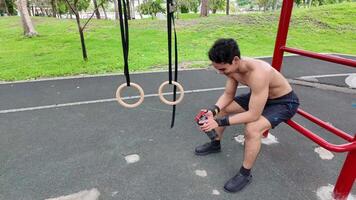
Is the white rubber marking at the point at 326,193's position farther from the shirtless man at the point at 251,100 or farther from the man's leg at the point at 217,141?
the man's leg at the point at 217,141

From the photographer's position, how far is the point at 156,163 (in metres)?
2.31

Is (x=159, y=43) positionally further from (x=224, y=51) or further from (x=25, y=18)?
(x=224, y=51)

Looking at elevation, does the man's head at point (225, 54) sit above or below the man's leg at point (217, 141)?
above

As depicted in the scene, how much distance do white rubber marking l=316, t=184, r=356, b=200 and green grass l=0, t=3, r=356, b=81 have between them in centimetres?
381

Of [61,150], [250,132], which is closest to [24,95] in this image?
[61,150]

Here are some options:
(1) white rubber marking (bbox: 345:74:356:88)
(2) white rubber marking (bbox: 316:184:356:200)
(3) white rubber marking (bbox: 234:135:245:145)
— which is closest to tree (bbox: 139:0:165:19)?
(1) white rubber marking (bbox: 345:74:356:88)

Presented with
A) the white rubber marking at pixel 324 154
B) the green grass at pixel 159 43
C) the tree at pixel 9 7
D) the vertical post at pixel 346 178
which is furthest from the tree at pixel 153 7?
the vertical post at pixel 346 178

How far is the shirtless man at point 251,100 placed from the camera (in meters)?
1.79

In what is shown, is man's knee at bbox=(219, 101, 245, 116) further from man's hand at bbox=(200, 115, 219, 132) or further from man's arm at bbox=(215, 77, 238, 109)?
man's hand at bbox=(200, 115, 219, 132)

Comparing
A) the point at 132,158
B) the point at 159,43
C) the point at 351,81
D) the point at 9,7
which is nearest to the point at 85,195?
the point at 132,158

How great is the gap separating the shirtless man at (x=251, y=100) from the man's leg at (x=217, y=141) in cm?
14

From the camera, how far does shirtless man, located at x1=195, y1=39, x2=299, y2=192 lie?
5.86ft

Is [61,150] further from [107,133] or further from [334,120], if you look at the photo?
[334,120]

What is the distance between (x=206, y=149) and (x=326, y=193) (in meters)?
0.98
